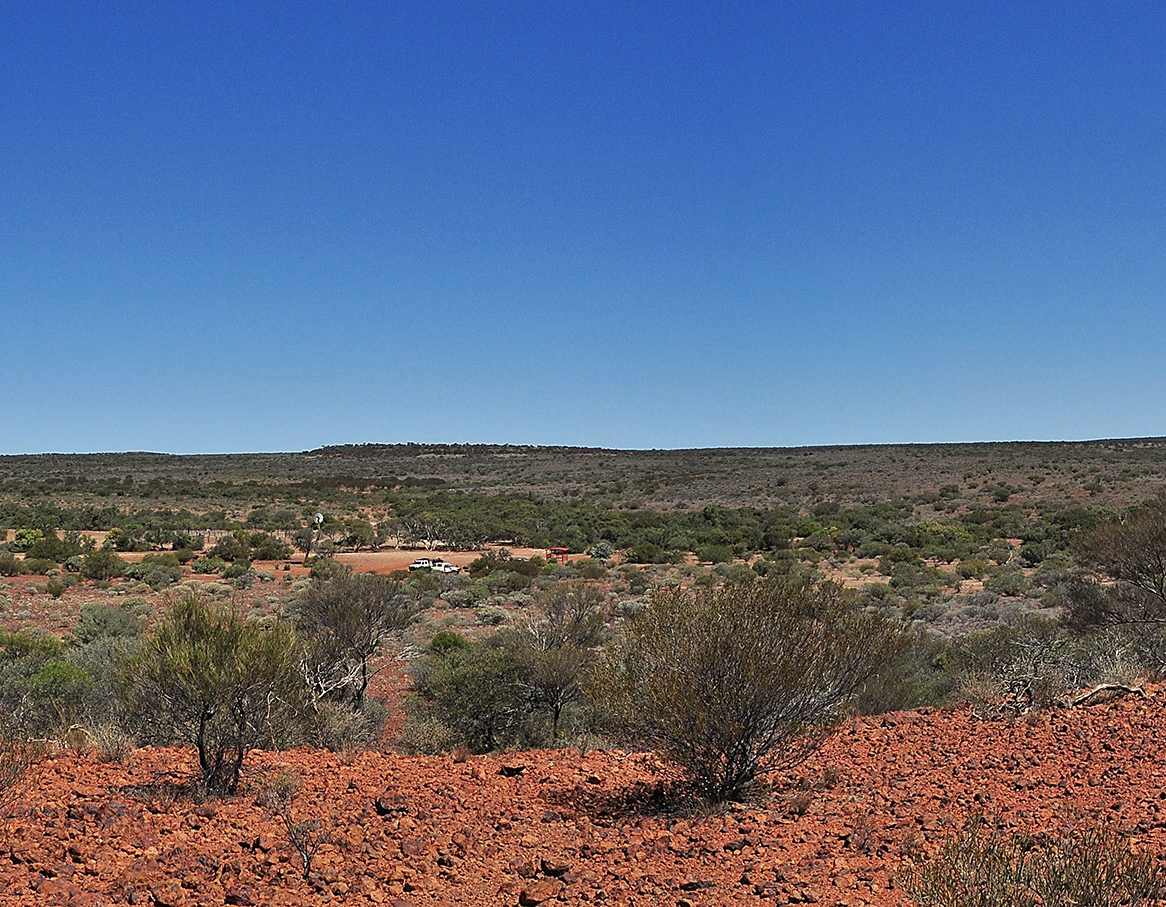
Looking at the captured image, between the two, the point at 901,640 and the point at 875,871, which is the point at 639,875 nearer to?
the point at 875,871

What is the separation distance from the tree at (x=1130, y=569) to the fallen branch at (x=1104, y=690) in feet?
13.6

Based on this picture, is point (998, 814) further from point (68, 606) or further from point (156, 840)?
point (68, 606)

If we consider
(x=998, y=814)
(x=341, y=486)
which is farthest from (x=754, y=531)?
(x=341, y=486)

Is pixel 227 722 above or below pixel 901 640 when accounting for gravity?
below

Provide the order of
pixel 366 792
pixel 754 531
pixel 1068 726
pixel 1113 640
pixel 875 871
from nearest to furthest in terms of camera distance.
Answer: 1. pixel 875 871
2. pixel 366 792
3. pixel 1068 726
4. pixel 1113 640
5. pixel 754 531

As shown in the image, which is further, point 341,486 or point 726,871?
point 341,486

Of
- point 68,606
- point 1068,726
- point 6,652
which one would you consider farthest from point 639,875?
point 68,606

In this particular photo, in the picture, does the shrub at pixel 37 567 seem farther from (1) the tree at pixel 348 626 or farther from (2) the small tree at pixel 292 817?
(2) the small tree at pixel 292 817

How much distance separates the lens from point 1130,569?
14.8 meters

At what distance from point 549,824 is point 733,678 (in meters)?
1.80

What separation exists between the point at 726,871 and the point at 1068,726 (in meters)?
5.01

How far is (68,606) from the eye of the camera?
24000 mm

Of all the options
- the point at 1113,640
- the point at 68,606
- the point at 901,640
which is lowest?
the point at 68,606

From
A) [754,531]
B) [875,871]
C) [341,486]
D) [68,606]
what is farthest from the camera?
[341,486]
